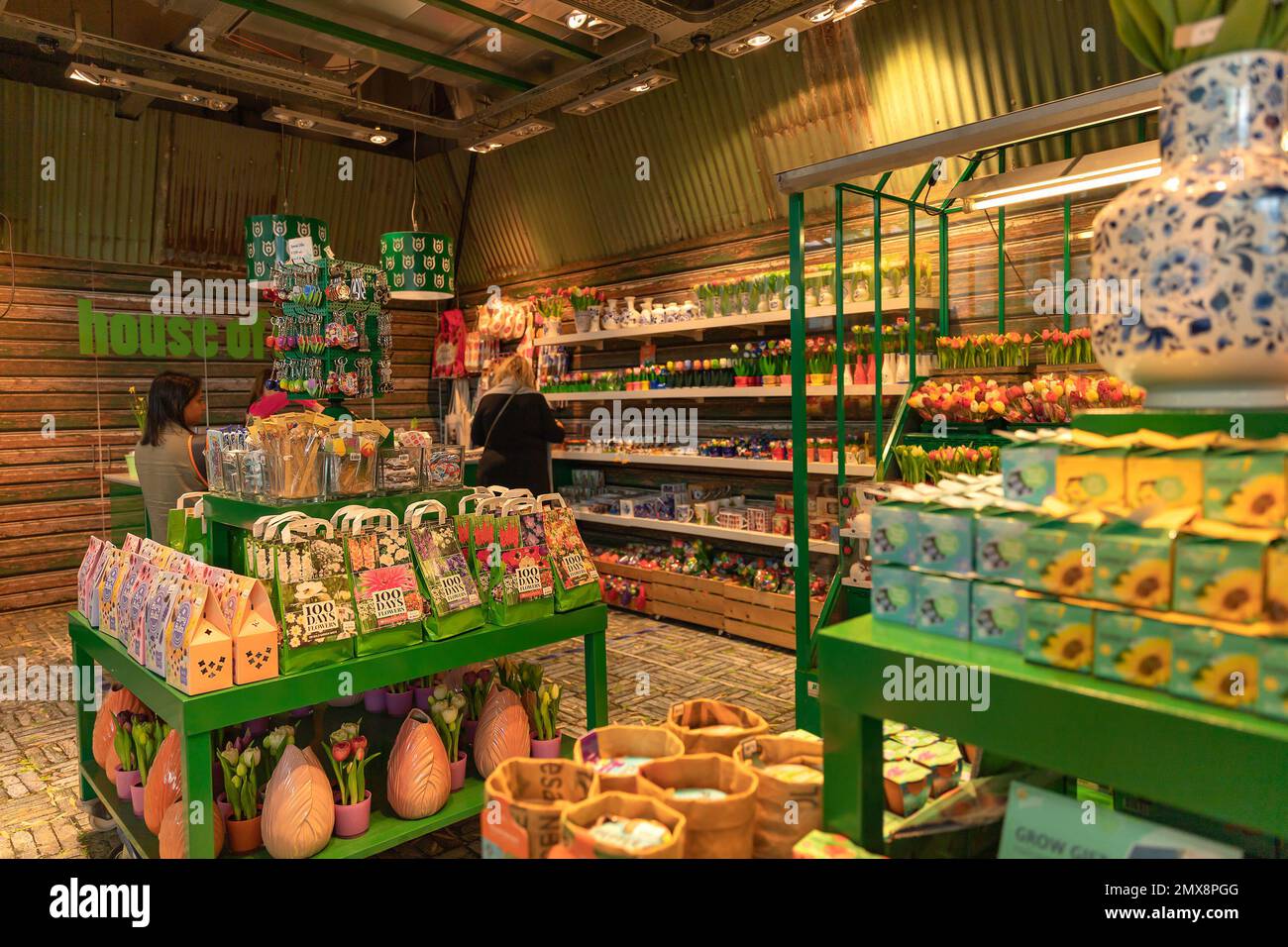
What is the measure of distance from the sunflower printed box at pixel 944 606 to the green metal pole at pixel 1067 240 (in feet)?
10.9

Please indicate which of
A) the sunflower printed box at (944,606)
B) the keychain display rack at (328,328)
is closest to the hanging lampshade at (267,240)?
the keychain display rack at (328,328)

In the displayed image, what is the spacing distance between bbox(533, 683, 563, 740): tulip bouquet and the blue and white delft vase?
2.43 meters

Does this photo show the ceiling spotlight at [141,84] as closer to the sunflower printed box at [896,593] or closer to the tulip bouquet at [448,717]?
the tulip bouquet at [448,717]

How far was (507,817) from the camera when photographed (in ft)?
4.00

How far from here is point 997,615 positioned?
118 cm

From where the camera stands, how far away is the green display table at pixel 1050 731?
937mm

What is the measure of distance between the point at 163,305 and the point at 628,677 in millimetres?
5650

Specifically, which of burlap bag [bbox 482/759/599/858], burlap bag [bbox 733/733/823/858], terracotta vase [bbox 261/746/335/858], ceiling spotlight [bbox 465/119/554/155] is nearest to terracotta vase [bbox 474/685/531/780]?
terracotta vase [bbox 261/746/335/858]

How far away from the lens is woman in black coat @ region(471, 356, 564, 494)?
5.47m

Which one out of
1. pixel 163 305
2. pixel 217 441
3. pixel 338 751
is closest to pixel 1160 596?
pixel 338 751

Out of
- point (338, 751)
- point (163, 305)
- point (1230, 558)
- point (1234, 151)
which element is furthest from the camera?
point (163, 305)

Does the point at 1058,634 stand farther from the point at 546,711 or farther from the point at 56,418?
the point at 56,418
